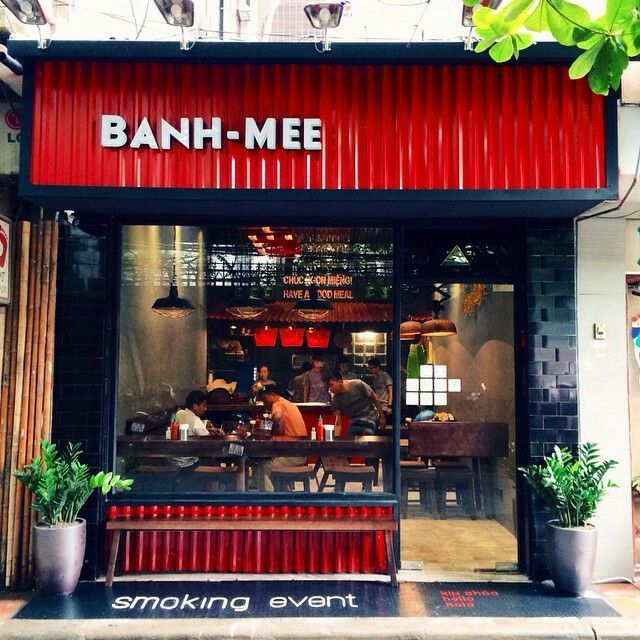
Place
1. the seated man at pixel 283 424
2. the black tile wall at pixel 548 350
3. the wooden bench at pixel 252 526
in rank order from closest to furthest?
the wooden bench at pixel 252 526
the black tile wall at pixel 548 350
the seated man at pixel 283 424

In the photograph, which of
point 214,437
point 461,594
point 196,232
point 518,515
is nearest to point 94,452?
point 214,437

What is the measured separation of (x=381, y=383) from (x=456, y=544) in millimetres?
1988

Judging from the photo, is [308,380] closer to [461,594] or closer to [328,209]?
[328,209]

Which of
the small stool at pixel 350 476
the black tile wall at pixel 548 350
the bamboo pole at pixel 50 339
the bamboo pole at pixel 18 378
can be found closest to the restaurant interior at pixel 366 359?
the small stool at pixel 350 476

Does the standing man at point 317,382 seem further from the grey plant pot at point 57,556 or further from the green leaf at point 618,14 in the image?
the green leaf at point 618,14

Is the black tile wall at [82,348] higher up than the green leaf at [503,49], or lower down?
lower down

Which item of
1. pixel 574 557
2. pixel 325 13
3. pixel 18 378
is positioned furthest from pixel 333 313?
pixel 574 557

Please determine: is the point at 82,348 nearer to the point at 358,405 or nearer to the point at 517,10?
the point at 358,405

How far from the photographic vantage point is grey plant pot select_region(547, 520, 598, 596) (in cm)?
566

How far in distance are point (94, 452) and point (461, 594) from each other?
366 cm

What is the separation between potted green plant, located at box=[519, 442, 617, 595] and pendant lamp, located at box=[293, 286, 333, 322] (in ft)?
9.01

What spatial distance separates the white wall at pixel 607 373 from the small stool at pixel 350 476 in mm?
2171

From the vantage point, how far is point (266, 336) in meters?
8.30

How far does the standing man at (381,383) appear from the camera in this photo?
670 cm
